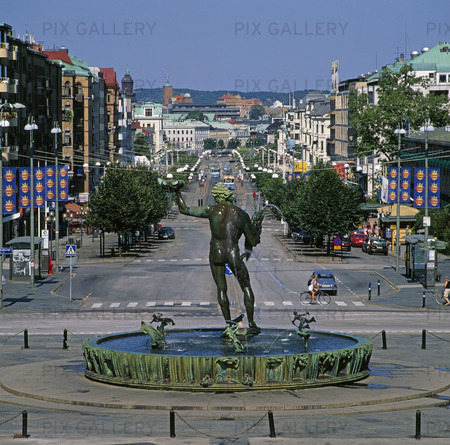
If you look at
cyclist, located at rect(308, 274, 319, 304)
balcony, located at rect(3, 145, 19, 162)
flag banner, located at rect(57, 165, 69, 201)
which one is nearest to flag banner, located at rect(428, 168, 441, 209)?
cyclist, located at rect(308, 274, 319, 304)

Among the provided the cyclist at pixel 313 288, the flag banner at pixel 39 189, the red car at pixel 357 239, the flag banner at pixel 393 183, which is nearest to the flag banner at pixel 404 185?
the flag banner at pixel 393 183

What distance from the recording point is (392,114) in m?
119

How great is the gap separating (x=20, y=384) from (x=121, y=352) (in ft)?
9.76

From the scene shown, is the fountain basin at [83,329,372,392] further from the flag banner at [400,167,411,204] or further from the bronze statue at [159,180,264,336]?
the flag banner at [400,167,411,204]

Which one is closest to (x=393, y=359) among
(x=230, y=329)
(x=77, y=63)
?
(x=230, y=329)

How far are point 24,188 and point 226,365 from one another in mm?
41833

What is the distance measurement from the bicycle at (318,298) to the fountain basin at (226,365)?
25516 millimetres

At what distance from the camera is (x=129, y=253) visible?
86.1m

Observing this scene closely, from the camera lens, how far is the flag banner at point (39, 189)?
64.8m

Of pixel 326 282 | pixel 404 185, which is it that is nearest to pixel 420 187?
pixel 404 185

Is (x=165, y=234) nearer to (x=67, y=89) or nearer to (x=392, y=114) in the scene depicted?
(x=392, y=114)

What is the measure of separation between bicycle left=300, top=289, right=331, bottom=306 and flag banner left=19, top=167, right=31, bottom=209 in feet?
63.3

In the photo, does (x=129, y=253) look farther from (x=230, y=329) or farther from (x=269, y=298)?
(x=230, y=329)

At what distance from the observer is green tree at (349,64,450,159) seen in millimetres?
119000
